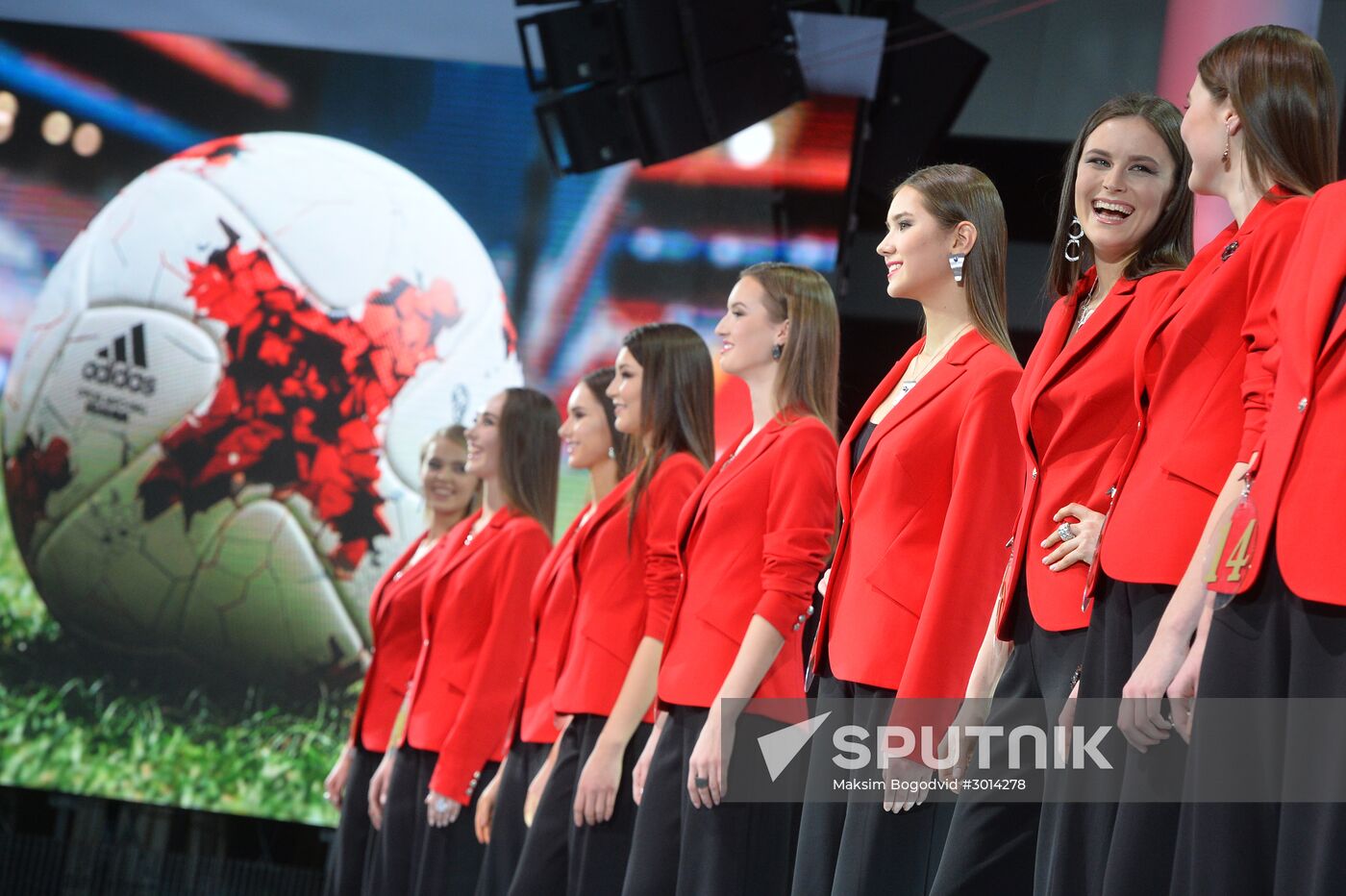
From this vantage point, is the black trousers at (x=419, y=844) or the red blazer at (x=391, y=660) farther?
the red blazer at (x=391, y=660)

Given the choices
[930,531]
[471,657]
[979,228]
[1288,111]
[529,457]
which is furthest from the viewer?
[529,457]

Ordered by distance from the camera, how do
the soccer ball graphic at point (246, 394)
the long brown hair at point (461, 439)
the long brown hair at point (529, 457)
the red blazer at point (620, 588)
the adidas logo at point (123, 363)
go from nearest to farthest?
the red blazer at point (620, 588) < the long brown hair at point (529, 457) < the long brown hair at point (461, 439) < the soccer ball graphic at point (246, 394) < the adidas logo at point (123, 363)

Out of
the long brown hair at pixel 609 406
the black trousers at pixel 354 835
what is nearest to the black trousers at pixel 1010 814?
the long brown hair at pixel 609 406

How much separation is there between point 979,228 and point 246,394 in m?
4.20

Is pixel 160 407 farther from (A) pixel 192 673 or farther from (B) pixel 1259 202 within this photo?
(B) pixel 1259 202

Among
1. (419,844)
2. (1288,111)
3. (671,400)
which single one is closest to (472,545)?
(419,844)

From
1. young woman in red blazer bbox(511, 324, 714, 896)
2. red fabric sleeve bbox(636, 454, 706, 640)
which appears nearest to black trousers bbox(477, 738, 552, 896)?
young woman in red blazer bbox(511, 324, 714, 896)

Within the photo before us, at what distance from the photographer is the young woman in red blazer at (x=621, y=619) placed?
3381 millimetres

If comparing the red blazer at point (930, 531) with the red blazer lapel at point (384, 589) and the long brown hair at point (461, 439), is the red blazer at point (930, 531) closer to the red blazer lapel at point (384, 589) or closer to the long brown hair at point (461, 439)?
the red blazer lapel at point (384, 589)

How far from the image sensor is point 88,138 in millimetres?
6324

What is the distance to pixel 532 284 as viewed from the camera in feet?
19.6

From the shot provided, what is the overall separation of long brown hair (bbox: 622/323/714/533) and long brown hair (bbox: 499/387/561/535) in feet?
2.95

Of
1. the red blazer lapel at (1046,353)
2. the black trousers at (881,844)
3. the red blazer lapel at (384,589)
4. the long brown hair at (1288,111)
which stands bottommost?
the black trousers at (881,844)

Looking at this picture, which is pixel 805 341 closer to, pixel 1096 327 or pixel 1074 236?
pixel 1074 236
